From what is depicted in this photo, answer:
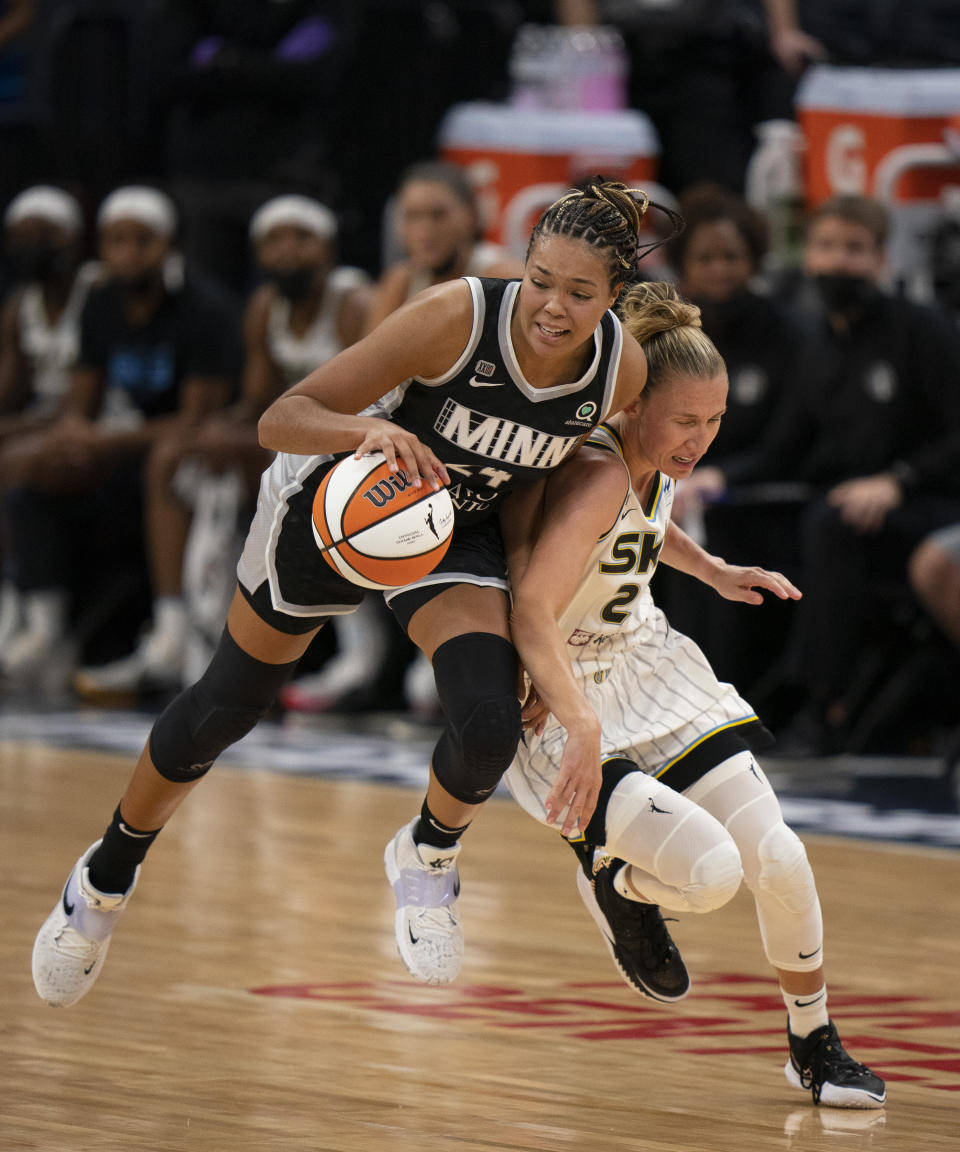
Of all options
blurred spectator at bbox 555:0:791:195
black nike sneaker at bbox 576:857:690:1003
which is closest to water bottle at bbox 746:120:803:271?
blurred spectator at bbox 555:0:791:195

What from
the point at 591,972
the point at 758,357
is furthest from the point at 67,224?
the point at 591,972

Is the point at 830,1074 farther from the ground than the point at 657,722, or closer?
closer

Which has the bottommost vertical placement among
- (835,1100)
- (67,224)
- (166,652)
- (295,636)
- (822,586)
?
(166,652)

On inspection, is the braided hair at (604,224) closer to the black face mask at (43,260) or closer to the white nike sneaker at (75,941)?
the white nike sneaker at (75,941)

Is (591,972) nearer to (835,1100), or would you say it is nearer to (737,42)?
(835,1100)

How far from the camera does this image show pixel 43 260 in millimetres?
9086

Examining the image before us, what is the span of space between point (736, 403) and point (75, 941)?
3.85 m

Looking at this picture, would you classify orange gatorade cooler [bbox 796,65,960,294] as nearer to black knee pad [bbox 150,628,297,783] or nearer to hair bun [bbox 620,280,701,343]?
hair bun [bbox 620,280,701,343]

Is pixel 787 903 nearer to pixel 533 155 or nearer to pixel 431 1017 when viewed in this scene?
pixel 431 1017

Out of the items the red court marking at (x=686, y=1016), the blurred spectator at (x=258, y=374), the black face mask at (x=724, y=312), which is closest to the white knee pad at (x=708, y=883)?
the red court marking at (x=686, y=1016)

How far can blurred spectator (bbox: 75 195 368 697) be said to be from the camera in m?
7.80

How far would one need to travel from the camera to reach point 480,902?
488 centimetres

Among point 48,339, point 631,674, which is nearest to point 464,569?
point 631,674

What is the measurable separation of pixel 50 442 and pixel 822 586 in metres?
3.48
